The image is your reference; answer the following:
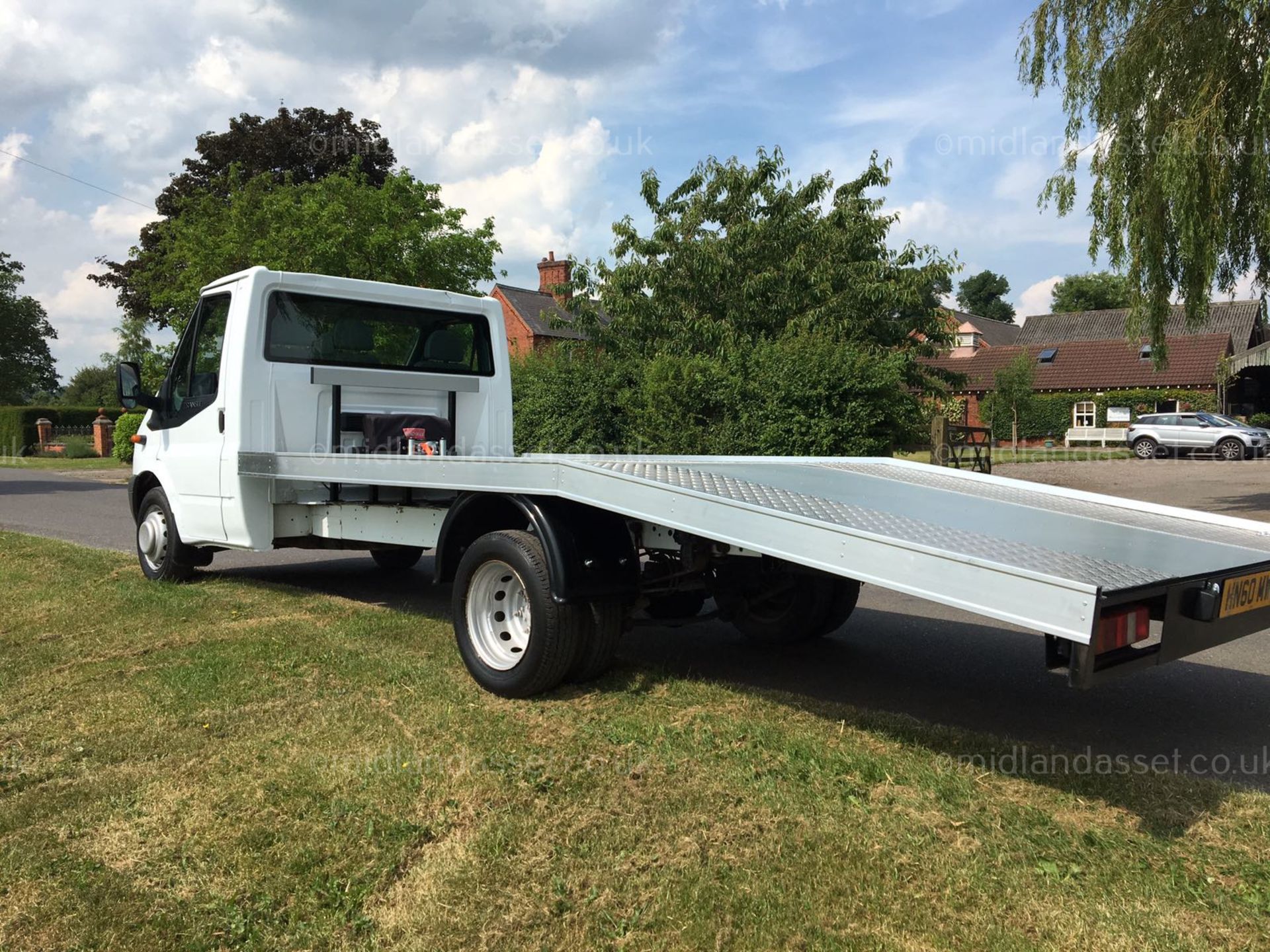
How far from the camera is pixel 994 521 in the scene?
12.1ft


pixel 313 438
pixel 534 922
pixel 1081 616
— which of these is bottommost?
pixel 534 922

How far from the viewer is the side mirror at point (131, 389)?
7.22 m

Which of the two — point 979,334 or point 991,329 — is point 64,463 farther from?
point 991,329

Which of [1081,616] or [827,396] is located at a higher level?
[827,396]

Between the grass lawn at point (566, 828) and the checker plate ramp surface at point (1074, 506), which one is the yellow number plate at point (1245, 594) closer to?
the checker plate ramp surface at point (1074, 506)

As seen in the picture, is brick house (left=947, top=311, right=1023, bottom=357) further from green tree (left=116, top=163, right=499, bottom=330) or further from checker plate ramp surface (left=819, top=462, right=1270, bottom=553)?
checker plate ramp surface (left=819, top=462, right=1270, bottom=553)

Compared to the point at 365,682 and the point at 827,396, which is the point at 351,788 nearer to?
the point at 365,682

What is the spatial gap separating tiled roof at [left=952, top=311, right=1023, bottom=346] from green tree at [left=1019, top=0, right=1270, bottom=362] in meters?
49.9

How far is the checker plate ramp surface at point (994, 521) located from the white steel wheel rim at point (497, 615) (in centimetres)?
76

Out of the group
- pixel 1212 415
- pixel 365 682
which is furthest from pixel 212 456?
pixel 1212 415

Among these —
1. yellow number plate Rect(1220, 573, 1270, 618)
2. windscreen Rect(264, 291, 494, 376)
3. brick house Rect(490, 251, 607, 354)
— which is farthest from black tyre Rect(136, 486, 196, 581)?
brick house Rect(490, 251, 607, 354)

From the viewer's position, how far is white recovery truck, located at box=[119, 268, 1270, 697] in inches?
120

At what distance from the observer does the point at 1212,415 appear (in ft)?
103

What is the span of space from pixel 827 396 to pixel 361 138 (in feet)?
79.4
